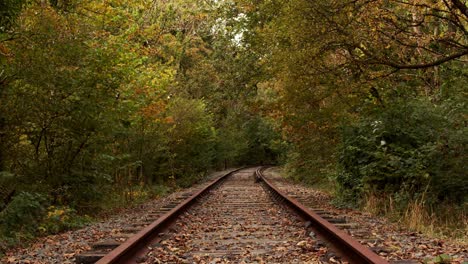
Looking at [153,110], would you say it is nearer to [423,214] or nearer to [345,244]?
[423,214]

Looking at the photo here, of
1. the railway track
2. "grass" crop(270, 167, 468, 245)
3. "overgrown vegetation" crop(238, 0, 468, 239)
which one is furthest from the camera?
"overgrown vegetation" crop(238, 0, 468, 239)

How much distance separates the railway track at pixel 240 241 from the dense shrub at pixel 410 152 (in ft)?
8.15

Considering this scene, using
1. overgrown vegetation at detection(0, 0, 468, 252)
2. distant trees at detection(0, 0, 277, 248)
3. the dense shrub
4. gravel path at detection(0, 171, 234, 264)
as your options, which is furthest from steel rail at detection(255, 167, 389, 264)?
distant trees at detection(0, 0, 277, 248)

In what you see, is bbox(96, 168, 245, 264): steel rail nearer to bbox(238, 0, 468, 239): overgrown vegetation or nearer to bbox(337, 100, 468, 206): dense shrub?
bbox(238, 0, 468, 239): overgrown vegetation

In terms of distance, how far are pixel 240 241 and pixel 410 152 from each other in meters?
5.50

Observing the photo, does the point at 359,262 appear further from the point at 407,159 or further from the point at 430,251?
the point at 407,159

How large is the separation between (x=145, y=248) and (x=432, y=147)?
6.55 metres

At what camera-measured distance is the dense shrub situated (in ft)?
32.3

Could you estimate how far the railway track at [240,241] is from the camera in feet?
17.9

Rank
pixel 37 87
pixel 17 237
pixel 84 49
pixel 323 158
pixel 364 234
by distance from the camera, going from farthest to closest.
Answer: pixel 323 158 < pixel 84 49 < pixel 37 87 < pixel 17 237 < pixel 364 234

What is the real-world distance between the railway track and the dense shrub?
2.49 meters

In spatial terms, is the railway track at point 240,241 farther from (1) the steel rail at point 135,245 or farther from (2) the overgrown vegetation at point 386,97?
(2) the overgrown vegetation at point 386,97

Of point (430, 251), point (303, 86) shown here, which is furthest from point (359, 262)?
point (303, 86)

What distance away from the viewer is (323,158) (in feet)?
61.1
